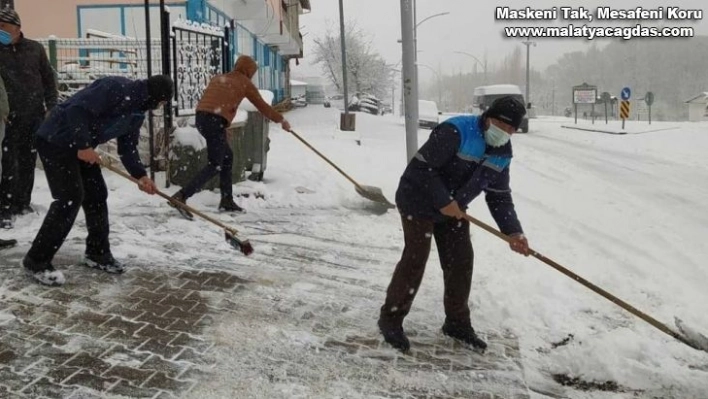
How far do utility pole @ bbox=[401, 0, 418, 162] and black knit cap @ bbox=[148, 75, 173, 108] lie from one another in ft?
13.2

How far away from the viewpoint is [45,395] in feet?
9.87

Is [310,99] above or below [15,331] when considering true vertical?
above

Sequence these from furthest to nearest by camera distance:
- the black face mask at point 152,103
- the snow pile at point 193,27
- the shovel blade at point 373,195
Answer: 1. the snow pile at point 193,27
2. the shovel blade at point 373,195
3. the black face mask at point 152,103

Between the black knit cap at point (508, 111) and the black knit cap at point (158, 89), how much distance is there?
83.7 inches

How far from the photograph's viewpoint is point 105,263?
4750 mm

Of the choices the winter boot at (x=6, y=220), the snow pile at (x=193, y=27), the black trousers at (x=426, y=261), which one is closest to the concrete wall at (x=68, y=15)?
the snow pile at (x=193, y=27)

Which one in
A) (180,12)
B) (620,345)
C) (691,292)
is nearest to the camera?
(620,345)

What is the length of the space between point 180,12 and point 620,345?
44.3 feet

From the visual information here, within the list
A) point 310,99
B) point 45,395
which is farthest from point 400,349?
point 310,99

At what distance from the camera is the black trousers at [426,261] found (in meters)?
3.72

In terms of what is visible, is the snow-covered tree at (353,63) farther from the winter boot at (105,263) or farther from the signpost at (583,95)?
the winter boot at (105,263)

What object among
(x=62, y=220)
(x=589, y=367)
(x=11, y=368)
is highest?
(x=62, y=220)

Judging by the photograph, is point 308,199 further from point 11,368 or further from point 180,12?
point 180,12

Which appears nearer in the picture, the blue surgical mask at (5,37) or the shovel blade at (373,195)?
the blue surgical mask at (5,37)
